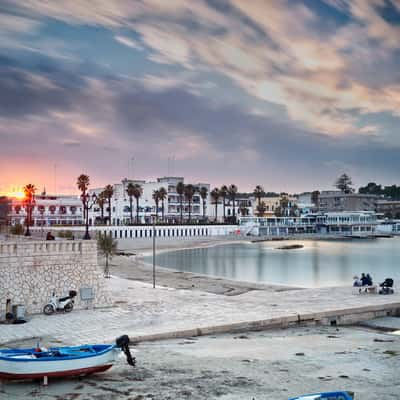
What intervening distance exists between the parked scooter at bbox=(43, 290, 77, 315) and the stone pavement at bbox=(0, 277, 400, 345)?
0.38 metres

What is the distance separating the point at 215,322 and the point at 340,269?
4766 cm

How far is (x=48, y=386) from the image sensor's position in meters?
12.9

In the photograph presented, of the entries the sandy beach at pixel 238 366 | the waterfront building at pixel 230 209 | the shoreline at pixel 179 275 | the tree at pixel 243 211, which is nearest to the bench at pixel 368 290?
the sandy beach at pixel 238 366

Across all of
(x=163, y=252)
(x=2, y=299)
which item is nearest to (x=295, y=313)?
(x=2, y=299)

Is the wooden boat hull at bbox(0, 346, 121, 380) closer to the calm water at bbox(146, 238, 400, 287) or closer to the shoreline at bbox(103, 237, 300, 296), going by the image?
the shoreline at bbox(103, 237, 300, 296)

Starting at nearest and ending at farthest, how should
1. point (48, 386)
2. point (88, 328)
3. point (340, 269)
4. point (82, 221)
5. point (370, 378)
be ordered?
point (48, 386)
point (370, 378)
point (88, 328)
point (340, 269)
point (82, 221)

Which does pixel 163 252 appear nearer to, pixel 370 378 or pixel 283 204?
pixel 370 378

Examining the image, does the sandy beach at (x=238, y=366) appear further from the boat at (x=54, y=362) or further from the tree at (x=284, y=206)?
the tree at (x=284, y=206)

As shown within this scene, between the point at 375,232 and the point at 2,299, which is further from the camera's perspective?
the point at 375,232

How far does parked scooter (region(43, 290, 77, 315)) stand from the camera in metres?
21.5

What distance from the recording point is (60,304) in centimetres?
2183

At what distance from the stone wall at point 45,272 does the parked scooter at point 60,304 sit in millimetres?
344

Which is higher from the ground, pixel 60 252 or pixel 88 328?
pixel 60 252

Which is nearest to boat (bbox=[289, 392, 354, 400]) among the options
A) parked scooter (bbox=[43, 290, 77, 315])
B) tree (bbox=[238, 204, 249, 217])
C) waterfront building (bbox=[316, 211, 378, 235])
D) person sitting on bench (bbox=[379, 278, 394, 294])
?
parked scooter (bbox=[43, 290, 77, 315])
